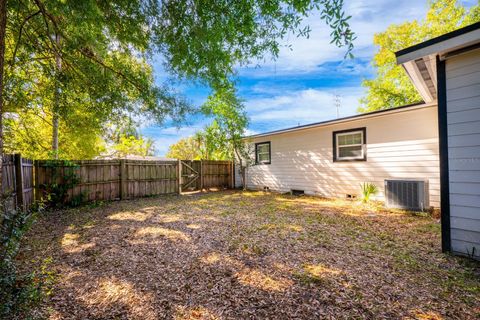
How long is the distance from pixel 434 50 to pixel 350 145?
5.35m

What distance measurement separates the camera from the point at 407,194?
593cm

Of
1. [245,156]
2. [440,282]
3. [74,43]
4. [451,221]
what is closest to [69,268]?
[74,43]

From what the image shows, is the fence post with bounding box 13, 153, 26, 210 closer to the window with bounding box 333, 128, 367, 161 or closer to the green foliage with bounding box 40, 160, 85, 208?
the green foliage with bounding box 40, 160, 85, 208

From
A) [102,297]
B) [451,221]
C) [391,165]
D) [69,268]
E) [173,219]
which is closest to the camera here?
[102,297]

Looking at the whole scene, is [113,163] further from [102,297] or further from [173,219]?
[102,297]

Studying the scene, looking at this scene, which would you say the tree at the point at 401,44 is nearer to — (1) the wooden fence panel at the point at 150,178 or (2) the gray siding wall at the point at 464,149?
(2) the gray siding wall at the point at 464,149

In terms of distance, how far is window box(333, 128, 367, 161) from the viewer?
7.74 m

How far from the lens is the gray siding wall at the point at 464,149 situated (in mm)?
2914

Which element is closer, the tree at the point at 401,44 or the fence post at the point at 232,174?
the tree at the point at 401,44

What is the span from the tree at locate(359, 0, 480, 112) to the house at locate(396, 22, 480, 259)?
1119 centimetres

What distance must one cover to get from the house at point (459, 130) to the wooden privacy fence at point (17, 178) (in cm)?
733

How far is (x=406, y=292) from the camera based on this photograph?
7.39 feet

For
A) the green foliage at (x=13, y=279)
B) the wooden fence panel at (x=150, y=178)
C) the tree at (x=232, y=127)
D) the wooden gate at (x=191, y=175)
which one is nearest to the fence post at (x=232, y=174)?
the tree at (x=232, y=127)

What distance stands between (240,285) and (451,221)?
10.1 feet
